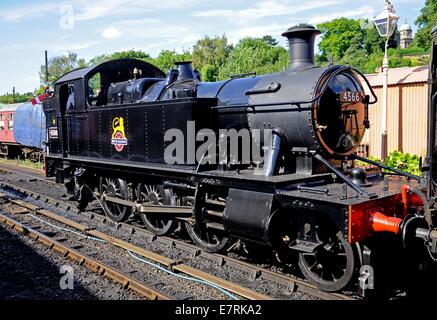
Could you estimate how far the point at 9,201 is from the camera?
12188 mm

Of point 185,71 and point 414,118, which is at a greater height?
point 185,71

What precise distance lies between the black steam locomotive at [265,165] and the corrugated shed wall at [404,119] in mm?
7896

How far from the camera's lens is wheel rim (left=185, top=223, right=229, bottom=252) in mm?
6959

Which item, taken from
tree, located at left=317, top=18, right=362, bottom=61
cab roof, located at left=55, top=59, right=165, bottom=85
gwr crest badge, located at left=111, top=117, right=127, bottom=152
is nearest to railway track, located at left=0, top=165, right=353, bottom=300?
gwr crest badge, located at left=111, top=117, right=127, bottom=152

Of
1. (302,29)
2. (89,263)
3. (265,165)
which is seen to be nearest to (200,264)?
(89,263)

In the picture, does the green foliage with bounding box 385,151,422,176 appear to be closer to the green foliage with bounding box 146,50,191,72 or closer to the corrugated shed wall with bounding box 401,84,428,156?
the corrugated shed wall with bounding box 401,84,428,156

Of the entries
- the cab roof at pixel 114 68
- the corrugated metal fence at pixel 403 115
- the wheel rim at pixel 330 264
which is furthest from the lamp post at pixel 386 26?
the wheel rim at pixel 330 264

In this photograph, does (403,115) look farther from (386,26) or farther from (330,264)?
(330,264)

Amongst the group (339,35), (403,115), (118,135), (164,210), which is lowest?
(164,210)

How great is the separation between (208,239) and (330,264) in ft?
7.33

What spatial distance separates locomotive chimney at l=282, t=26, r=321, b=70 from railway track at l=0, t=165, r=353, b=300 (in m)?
3.04

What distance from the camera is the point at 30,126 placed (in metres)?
22.5

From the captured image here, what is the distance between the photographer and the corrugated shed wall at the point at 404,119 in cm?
1408
